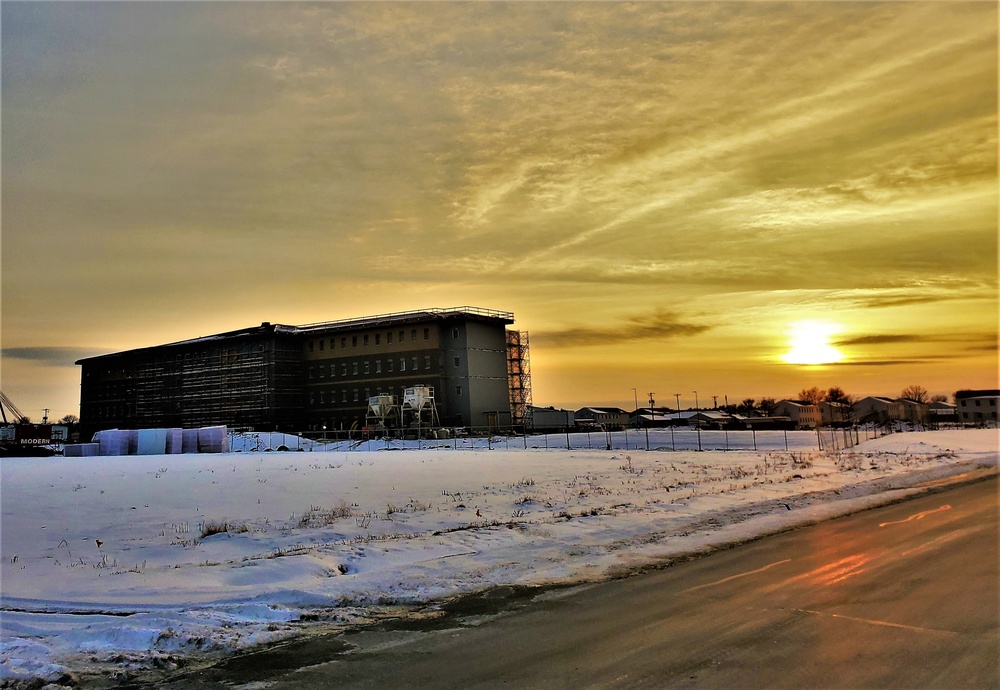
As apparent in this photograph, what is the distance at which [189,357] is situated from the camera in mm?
105188

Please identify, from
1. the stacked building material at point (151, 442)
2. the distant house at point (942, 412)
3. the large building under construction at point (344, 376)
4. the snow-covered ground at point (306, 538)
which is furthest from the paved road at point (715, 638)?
the distant house at point (942, 412)

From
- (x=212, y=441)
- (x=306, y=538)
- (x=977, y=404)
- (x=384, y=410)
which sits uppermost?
(x=384, y=410)

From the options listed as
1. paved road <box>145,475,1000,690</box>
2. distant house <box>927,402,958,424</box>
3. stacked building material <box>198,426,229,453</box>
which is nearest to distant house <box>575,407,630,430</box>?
distant house <box>927,402,958,424</box>

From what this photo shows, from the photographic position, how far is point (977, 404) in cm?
15300

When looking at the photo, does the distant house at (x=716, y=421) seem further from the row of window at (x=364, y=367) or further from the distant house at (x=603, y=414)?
the row of window at (x=364, y=367)

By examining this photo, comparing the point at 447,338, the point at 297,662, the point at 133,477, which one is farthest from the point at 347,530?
the point at 447,338

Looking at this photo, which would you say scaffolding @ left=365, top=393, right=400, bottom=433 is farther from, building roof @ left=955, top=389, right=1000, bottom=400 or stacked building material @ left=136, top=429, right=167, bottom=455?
building roof @ left=955, top=389, right=1000, bottom=400

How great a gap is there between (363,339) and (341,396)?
839 centimetres

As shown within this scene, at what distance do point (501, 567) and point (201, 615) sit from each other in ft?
14.8

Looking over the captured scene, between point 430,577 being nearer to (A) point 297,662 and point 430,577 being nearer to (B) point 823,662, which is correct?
(A) point 297,662

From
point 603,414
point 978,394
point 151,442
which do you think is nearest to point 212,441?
point 151,442

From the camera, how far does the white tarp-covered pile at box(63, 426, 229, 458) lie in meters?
54.6

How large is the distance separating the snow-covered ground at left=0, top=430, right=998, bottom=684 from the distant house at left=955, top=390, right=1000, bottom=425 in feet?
471

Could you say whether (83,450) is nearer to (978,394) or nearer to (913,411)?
(913,411)
